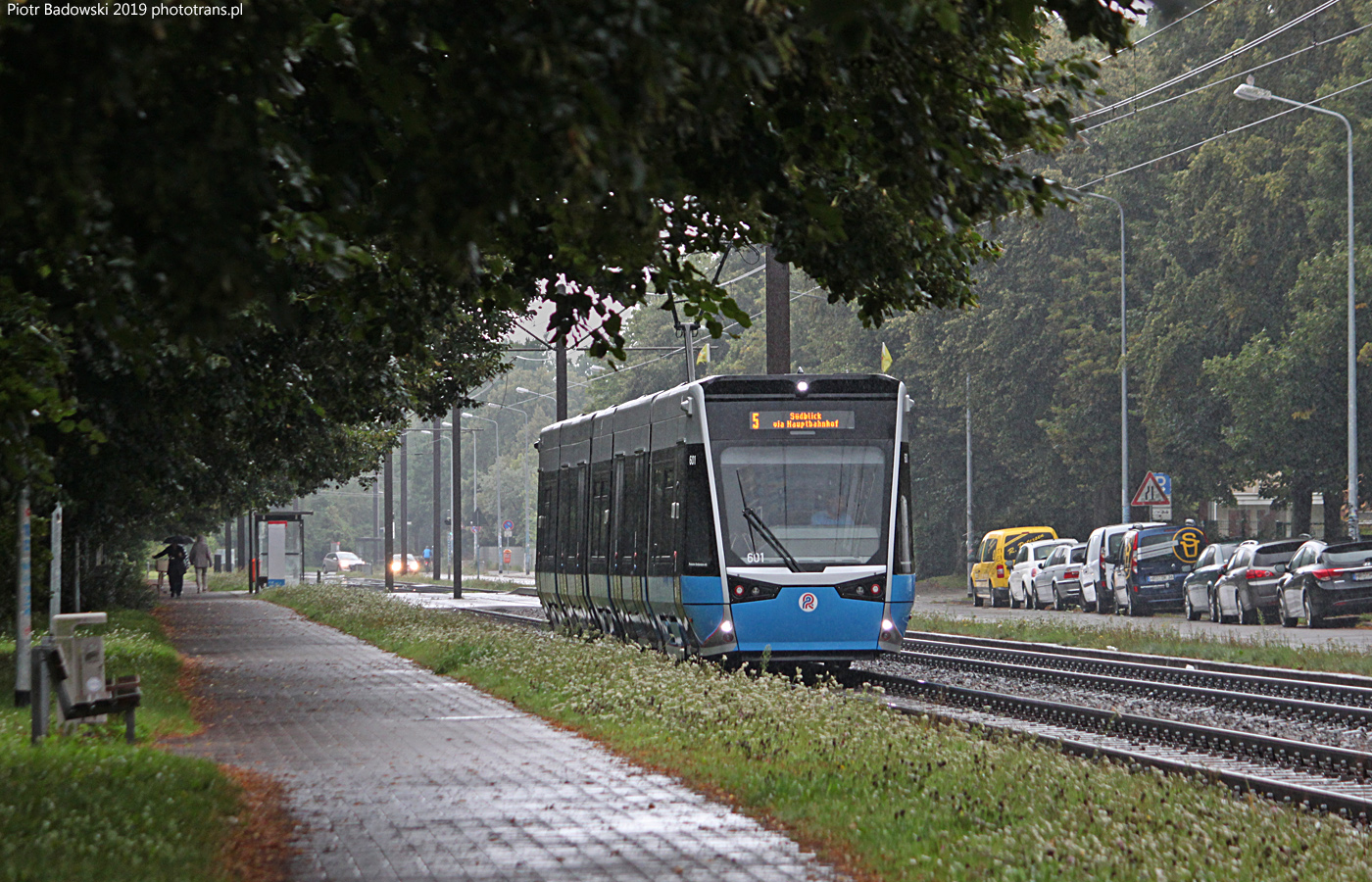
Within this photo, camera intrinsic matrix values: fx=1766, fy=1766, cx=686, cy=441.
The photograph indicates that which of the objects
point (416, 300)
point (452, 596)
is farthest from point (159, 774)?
point (452, 596)

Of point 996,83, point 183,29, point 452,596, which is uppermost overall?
point 996,83

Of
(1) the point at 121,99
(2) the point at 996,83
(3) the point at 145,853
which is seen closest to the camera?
(1) the point at 121,99

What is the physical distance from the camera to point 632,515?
21.9 metres

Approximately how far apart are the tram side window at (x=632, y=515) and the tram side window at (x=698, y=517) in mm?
2037

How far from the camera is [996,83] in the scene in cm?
872

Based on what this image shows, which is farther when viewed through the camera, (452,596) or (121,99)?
(452,596)

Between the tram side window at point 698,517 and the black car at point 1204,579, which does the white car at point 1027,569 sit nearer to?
the black car at point 1204,579

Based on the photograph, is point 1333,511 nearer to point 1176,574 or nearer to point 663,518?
point 1176,574

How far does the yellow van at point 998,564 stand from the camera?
156 ft

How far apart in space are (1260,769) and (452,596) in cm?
4868

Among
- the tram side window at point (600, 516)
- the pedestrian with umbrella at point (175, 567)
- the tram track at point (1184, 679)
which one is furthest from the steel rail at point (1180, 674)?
the pedestrian with umbrella at point (175, 567)

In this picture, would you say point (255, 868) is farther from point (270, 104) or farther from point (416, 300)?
point (416, 300)

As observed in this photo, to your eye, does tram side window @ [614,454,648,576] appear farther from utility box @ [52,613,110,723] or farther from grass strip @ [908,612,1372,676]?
utility box @ [52,613,110,723]

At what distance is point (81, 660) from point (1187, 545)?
28.5 meters
